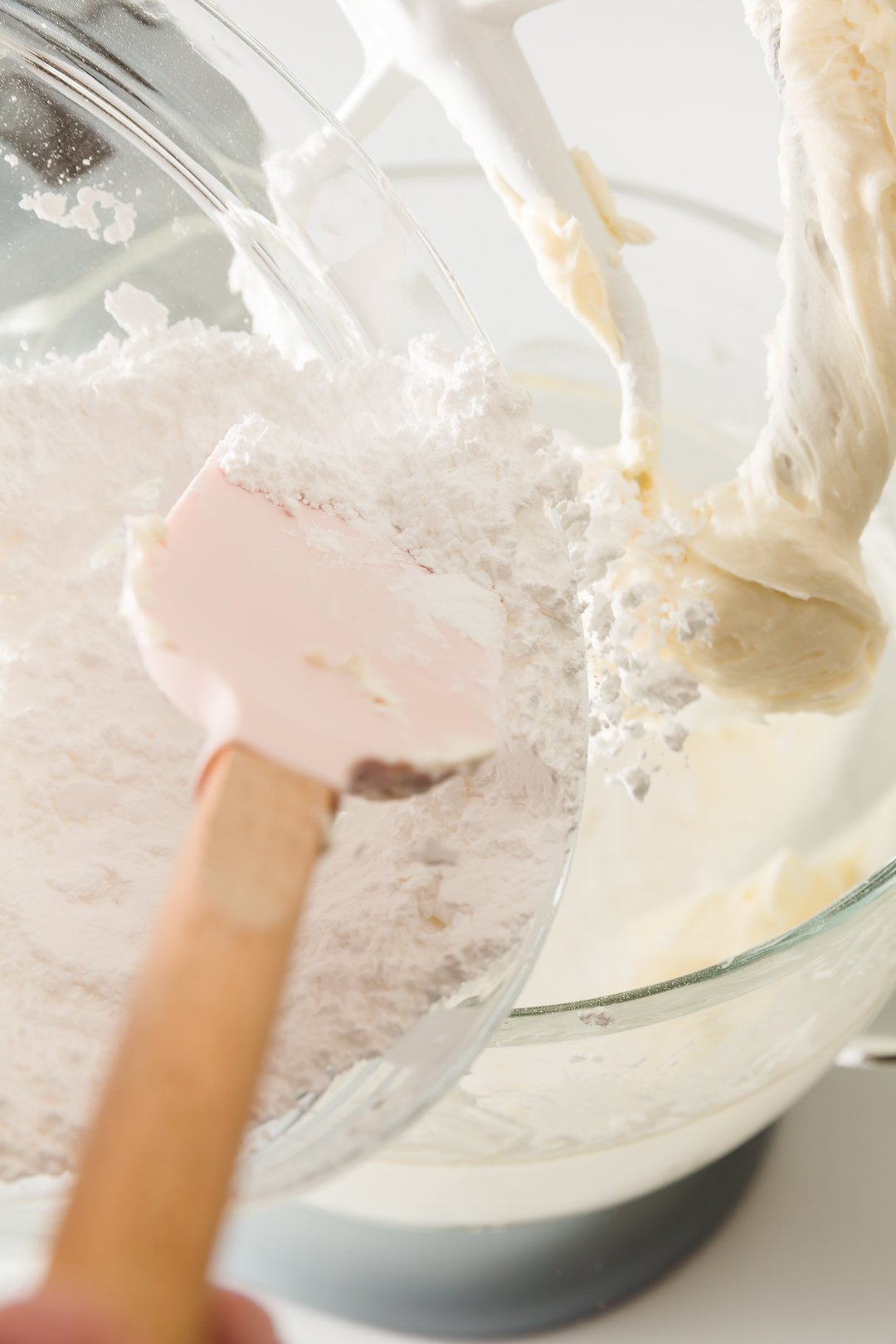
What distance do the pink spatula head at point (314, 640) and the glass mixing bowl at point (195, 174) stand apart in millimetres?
118

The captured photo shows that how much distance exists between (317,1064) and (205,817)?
0.34 ft

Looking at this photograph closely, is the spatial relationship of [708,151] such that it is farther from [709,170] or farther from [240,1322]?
[240,1322]

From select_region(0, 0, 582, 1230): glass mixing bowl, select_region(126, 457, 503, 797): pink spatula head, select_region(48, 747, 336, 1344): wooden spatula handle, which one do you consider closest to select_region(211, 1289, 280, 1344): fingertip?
select_region(48, 747, 336, 1344): wooden spatula handle

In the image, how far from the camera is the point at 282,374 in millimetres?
460

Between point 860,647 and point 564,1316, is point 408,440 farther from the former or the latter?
point 564,1316

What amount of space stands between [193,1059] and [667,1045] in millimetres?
318

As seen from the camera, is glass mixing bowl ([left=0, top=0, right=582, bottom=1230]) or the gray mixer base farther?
the gray mixer base

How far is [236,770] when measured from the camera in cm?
30

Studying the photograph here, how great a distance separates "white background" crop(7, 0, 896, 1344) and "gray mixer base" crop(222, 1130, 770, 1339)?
0.01 meters

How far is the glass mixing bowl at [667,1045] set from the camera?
484 mm

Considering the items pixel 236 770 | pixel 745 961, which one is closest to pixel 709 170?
pixel 745 961

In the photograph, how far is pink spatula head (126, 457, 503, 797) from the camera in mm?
313

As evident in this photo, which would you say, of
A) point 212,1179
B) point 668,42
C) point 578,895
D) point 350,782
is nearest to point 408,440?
point 350,782

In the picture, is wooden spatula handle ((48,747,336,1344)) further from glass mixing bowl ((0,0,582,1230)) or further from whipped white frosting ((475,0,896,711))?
whipped white frosting ((475,0,896,711))
